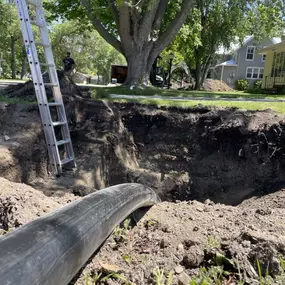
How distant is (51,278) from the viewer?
1.85 metres

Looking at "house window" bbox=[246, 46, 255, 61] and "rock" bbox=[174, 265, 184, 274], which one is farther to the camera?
"house window" bbox=[246, 46, 255, 61]

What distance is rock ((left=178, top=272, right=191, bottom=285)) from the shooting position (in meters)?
2.39

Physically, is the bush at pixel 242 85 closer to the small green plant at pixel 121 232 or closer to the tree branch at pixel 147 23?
the tree branch at pixel 147 23

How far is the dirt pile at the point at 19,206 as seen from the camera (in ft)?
10.1

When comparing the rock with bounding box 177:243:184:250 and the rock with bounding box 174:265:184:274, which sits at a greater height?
the rock with bounding box 174:265:184:274

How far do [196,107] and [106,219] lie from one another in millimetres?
6609

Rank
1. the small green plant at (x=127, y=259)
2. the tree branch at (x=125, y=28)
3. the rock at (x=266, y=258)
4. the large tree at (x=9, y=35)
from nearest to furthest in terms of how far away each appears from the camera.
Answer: the rock at (x=266, y=258), the small green plant at (x=127, y=259), the tree branch at (x=125, y=28), the large tree at (x=9, y=35)

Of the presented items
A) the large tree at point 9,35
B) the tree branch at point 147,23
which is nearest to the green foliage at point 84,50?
the large tree at point 9,35

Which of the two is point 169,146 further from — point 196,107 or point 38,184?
point 38,184

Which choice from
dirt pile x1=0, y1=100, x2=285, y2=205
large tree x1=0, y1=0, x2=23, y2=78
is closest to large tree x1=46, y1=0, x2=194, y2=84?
dirt pile x1=0, y1=100, x2=285, y2=205

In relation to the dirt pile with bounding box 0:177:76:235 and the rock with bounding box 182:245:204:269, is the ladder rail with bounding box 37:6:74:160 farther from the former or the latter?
the rock with bounding box 182:245:204:269

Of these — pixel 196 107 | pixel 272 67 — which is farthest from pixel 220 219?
pixel 272 67

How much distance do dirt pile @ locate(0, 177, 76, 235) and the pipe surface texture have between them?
719mm

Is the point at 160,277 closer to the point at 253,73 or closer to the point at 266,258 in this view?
the point at 266,258
